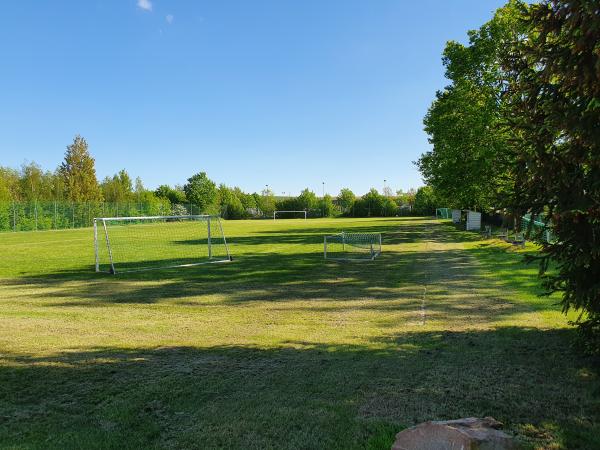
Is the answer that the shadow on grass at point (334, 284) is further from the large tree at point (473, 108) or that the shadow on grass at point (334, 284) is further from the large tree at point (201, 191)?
the large tree at point (201, 191)

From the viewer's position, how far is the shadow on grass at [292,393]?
3832mm

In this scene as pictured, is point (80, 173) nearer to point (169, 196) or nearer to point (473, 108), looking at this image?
point (169, 196)

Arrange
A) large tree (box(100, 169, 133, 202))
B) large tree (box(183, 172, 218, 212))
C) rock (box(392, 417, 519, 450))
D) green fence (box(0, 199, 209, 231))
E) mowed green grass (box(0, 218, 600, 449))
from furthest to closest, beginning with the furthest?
large tree (box(183, 172, 218, 212)) < large tree (box(100, 169, 133, 202)) < green fence (box(0, 199, 209, 231)) < mowed green grass (box(0, 218, 600, 449)) < rock (box(392, 417, 519, 450))

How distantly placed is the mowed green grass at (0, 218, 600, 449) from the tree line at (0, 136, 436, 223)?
152 ft

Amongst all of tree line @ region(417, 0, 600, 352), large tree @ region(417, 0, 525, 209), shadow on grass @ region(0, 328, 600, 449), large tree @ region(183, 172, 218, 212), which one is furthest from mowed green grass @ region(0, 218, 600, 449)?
large tree @ region(183, 172, 218, 212)

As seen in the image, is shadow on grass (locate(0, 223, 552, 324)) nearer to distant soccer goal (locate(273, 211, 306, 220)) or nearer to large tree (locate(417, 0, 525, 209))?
large tree (locate(417, 0, 525, 209))

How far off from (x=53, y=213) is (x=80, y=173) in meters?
19.4

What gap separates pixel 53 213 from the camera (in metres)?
51.3

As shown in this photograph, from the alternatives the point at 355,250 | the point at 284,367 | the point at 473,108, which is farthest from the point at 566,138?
the point at 473,108

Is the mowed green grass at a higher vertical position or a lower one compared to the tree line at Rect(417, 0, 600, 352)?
lower

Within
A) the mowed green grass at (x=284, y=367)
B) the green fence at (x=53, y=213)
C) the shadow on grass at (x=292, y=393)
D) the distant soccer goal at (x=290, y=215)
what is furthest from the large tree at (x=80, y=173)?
the shadow on grass at (x=292, y=393)

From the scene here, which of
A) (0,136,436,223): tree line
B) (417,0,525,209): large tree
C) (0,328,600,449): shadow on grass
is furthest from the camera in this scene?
(0,136,436,223): tree line

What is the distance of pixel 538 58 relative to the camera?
186 inches

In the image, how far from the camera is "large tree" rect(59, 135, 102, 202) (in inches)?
2660
